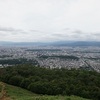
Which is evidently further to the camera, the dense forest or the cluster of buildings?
the cluster of buildings

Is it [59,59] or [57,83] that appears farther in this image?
[59,59]

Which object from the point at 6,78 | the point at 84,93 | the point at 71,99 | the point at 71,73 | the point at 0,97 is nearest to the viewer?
the point at 71,99

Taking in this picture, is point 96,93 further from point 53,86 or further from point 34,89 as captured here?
point 34,89

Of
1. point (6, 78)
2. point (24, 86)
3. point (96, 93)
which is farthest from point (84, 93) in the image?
point (6, 78)

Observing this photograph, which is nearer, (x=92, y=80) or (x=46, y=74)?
(x=92, y=80)

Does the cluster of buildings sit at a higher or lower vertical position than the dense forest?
lower

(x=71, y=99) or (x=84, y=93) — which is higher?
(x=71, y=99)

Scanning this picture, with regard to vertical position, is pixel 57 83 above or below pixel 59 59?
above

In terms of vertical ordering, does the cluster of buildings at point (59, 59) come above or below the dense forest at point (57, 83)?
below

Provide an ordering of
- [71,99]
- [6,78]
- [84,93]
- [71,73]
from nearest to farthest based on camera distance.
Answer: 1. [71,99]
2. [84,93]
3. [6,78]
4. [71,73]

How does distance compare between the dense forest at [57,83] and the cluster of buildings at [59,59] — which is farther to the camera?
the cluster of buildings at [59,59]
